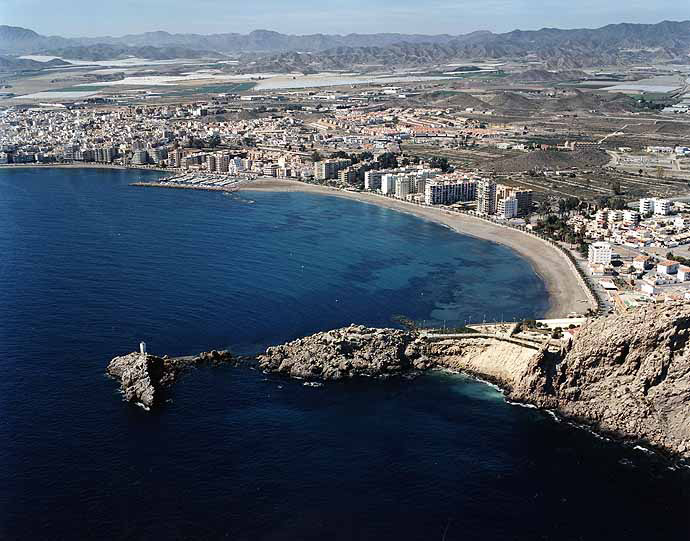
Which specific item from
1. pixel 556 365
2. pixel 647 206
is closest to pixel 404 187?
pixel 647 206

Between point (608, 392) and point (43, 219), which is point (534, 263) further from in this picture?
point (43, 219)

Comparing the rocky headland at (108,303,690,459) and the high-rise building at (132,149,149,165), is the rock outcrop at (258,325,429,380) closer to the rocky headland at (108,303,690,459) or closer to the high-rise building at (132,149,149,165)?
the rocky headland at (108,303,690,459)

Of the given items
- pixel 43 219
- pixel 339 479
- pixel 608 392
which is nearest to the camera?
pixel 339 479

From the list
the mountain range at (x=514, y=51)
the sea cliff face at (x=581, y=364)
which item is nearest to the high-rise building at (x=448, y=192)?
the sea cliff face at (x=581, y=364)

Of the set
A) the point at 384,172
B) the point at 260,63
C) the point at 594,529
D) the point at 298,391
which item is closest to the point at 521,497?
the point at 594,529

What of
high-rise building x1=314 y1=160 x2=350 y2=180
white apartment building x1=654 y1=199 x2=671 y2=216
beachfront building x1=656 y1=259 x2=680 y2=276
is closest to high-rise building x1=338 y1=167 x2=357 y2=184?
high-rise building x1=314 y1=160 x2=350 y2=180

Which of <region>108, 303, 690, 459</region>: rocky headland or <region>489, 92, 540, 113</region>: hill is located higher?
<region>489, 92, 540, 113</region>: hill
